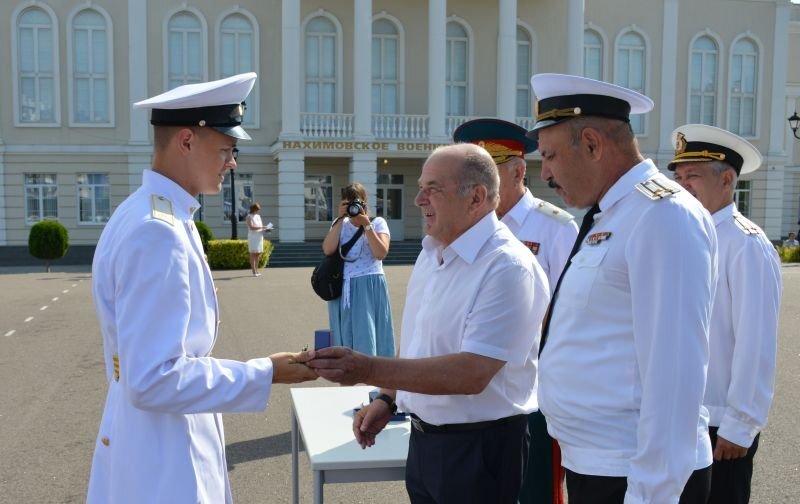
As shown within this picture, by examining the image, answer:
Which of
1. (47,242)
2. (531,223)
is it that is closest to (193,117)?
(531,223)

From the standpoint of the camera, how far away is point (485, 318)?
8.06 feet

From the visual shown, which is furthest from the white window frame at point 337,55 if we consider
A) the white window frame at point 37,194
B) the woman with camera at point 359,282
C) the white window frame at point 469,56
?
the woman with camera at point 359,282

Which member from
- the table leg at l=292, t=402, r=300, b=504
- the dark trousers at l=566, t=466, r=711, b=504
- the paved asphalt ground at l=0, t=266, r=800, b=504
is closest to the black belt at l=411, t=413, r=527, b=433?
the dark trousers at l=566, t=466, r=711, b=504

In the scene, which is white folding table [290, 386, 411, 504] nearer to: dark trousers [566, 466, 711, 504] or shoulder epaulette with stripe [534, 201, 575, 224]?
dark trousers [566, 466, 711, 504]

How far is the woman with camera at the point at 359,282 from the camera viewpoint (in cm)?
664

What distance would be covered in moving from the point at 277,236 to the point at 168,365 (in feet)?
92.9

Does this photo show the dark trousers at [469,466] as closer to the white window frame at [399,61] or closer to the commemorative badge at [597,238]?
the commemorative badge at [597,238]

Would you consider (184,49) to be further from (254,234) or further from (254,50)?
(254,234)

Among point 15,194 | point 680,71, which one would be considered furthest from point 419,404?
point 680,71

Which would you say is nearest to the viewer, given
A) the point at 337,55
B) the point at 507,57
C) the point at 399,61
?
the point at 507,57

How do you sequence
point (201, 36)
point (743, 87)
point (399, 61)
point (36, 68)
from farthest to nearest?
1. point (743, 87)
2. point (399, 61)
3. point (201, 36)
4. point (36, 68)

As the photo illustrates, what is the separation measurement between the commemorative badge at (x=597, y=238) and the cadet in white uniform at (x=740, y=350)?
1.07 metres

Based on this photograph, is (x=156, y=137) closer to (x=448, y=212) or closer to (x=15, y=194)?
(x=448, y=212)

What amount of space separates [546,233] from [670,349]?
80.9 inches
